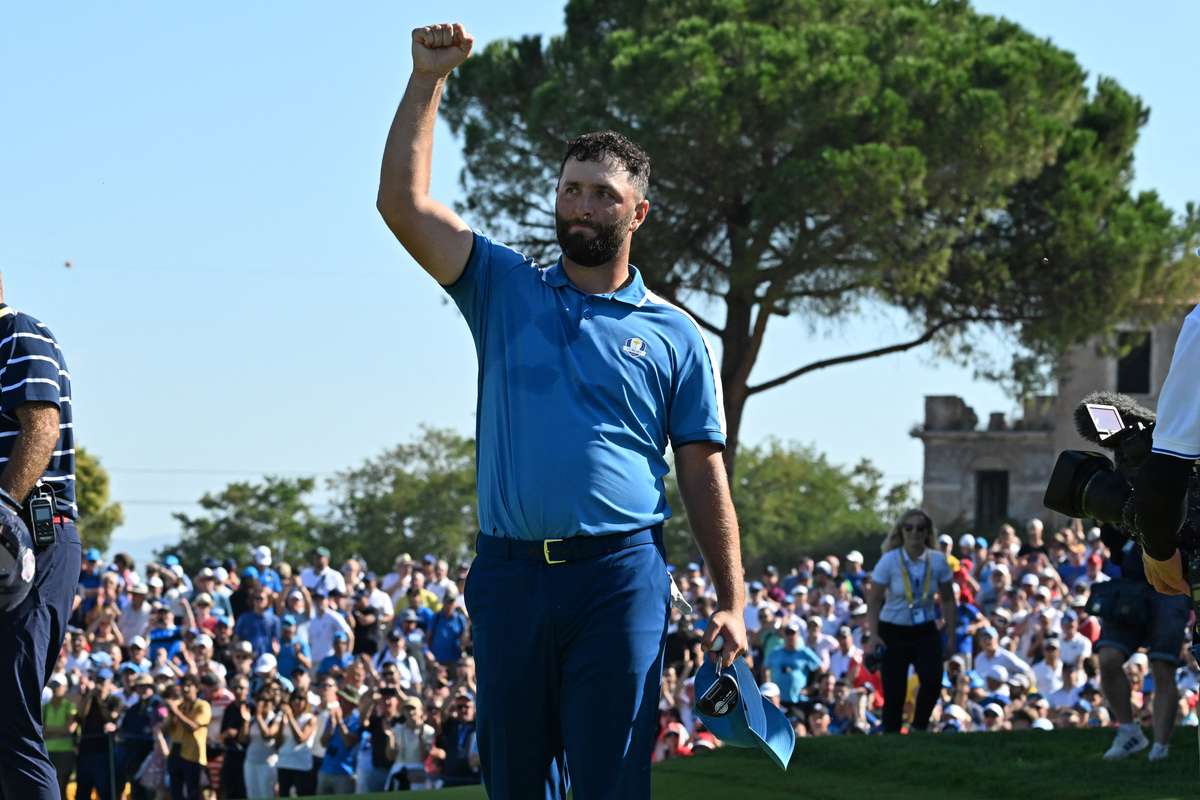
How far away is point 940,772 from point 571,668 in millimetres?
5278

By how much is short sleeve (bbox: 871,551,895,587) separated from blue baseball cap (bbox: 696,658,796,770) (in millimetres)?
7894

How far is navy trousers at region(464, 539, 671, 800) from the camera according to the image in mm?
4445

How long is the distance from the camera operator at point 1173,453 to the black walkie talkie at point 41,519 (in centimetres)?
321

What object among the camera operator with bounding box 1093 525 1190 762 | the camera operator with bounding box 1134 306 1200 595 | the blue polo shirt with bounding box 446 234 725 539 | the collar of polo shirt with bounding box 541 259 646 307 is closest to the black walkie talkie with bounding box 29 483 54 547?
the blue polo shirt with bounding box 446 234 725 539

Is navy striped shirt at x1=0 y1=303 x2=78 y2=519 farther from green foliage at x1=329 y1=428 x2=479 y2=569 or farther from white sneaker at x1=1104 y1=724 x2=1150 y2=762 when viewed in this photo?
green foliage at x1=329 y1=428 x2=479 y2=569

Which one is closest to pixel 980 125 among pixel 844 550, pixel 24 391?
pixel 844 550

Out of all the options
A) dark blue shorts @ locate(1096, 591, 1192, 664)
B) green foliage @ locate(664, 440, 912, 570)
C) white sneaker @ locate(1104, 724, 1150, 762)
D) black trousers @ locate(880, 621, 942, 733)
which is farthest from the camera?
green foliage @ locate(664, 440, 912, 570)

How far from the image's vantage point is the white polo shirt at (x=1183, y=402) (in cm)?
423

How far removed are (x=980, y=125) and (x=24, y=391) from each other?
31.0m

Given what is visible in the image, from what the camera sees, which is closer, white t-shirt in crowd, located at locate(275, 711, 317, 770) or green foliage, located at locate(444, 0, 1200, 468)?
white t-shirt in crowd, located at locate(275, 711, 317, 770)

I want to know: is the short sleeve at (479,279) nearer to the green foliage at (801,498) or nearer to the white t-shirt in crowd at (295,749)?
the white t-shirt in crowd at (295,749)

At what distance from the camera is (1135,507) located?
4.46 m

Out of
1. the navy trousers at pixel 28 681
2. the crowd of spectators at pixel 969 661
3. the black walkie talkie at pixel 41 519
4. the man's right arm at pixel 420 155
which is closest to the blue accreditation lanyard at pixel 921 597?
the crowd of spectators at pixel 969 661

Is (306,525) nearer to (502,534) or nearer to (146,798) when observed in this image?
(146,798)
